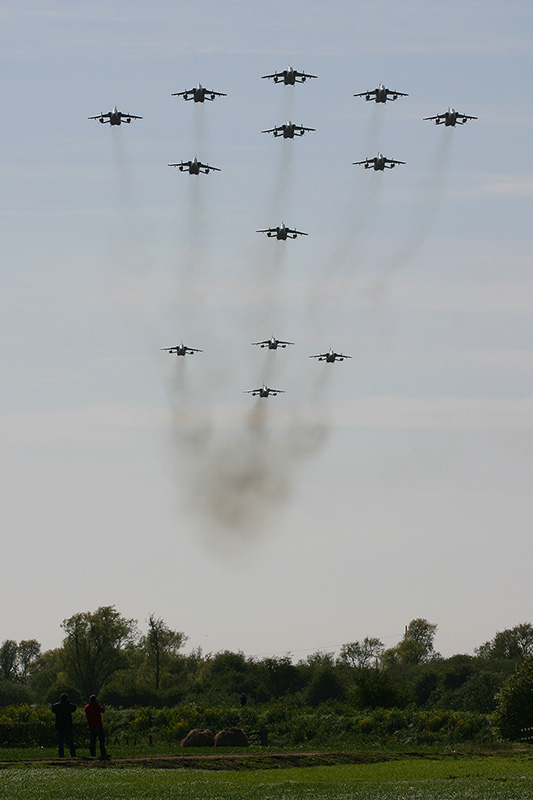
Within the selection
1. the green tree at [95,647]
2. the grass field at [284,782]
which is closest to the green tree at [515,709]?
the grass field at [284,782]

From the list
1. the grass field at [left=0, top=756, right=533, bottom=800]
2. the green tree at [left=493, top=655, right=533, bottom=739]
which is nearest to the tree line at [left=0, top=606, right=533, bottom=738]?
the green tree at [left=493, top=655, right=533, bottom=739]

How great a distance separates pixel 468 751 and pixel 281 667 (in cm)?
7044

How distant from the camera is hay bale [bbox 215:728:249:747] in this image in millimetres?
63803

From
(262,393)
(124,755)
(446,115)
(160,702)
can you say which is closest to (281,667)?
(160,702)

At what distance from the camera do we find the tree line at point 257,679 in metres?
90.1

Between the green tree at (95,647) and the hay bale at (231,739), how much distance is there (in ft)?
290

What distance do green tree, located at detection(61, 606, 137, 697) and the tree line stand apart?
0.42 ft

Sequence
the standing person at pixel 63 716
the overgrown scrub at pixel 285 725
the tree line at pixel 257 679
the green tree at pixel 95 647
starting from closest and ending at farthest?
the standing person at pixel 63 716, the overgrown scrub at pixel 285 725, the tree line at pixel 257 679, the green tree at pixel 95 647

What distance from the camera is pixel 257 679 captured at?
12612 centimetres

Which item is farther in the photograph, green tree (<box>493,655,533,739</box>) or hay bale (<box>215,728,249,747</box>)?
green tree (<box>493,655,533,739</box>)

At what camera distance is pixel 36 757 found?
5256cm

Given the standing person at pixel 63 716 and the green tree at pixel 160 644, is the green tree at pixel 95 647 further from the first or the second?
the standing person at pixel 63 716

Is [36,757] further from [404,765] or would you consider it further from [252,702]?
[252,702]

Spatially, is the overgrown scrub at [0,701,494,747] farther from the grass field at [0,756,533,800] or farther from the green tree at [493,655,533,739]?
the grass field at [0,756,533,800]
